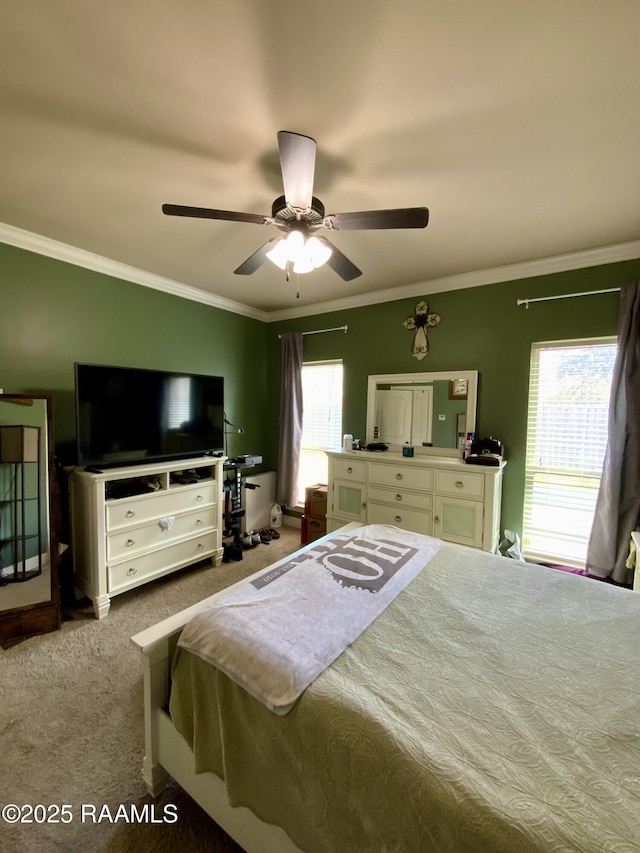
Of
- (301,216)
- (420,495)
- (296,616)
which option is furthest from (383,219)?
(420,495)

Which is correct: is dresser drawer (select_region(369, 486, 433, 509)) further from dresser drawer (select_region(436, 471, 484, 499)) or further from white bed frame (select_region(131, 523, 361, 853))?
white bed frame (select_region(131, 523, 361, 853))

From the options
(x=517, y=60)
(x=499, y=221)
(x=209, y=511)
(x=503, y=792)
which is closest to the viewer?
(x=503, y=792)

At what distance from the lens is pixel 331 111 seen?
1307 mm

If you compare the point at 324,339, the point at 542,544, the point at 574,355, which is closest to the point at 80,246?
the point at 324,339

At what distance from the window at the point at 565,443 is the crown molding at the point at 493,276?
1.86 ft

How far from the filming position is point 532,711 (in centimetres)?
88

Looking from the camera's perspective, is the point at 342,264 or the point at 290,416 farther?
the point at 290,416

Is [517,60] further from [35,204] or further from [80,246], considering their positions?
[80,246]

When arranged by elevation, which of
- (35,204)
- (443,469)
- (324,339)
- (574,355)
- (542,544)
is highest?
(35,204)

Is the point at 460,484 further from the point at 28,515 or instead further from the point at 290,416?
the point at 28,515

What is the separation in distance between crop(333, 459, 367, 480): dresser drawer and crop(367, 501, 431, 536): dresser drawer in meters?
0.27

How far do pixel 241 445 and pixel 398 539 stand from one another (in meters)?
2.52

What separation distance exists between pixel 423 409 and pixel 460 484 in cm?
84

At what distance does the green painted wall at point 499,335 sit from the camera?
8.26ft
